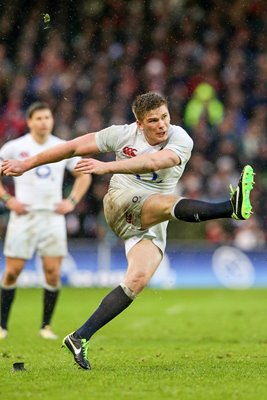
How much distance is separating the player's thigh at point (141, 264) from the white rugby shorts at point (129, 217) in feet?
0.25

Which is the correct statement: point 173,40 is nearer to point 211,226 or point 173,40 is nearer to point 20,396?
point 211,226

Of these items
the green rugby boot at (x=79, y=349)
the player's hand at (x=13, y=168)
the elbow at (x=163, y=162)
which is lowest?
the green rugby boot at (x=79, y=349)

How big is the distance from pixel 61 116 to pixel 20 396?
15.6m

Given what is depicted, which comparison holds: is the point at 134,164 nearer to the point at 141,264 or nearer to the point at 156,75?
the point at 141,264

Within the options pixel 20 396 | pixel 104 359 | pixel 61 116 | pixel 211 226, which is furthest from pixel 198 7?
pixel 20 396

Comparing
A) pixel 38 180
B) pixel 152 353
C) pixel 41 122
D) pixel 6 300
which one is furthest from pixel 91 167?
pixel 6 300

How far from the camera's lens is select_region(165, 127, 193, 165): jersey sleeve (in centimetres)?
794

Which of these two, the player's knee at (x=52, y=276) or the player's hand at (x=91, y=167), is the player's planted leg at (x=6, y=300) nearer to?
the player's knee at (x=52, y=276)

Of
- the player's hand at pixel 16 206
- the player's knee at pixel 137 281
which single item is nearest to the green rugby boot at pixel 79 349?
the player's knee at pixel 137 281

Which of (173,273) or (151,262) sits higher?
(151,262)

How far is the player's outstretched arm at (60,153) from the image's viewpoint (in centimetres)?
808

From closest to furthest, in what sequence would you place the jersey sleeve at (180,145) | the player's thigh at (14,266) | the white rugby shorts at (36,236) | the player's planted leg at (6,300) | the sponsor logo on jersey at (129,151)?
1. the jersey sleeve at (180,145)
2. the sponsor logo on jersey at (129,151)
3. the player's planted leg at (6,300)
4. the player's thigh at (14,266)
5. the white rugby shorts at (36,236)

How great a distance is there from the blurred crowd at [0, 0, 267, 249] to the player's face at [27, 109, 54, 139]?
834cm

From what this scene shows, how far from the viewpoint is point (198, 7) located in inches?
971
